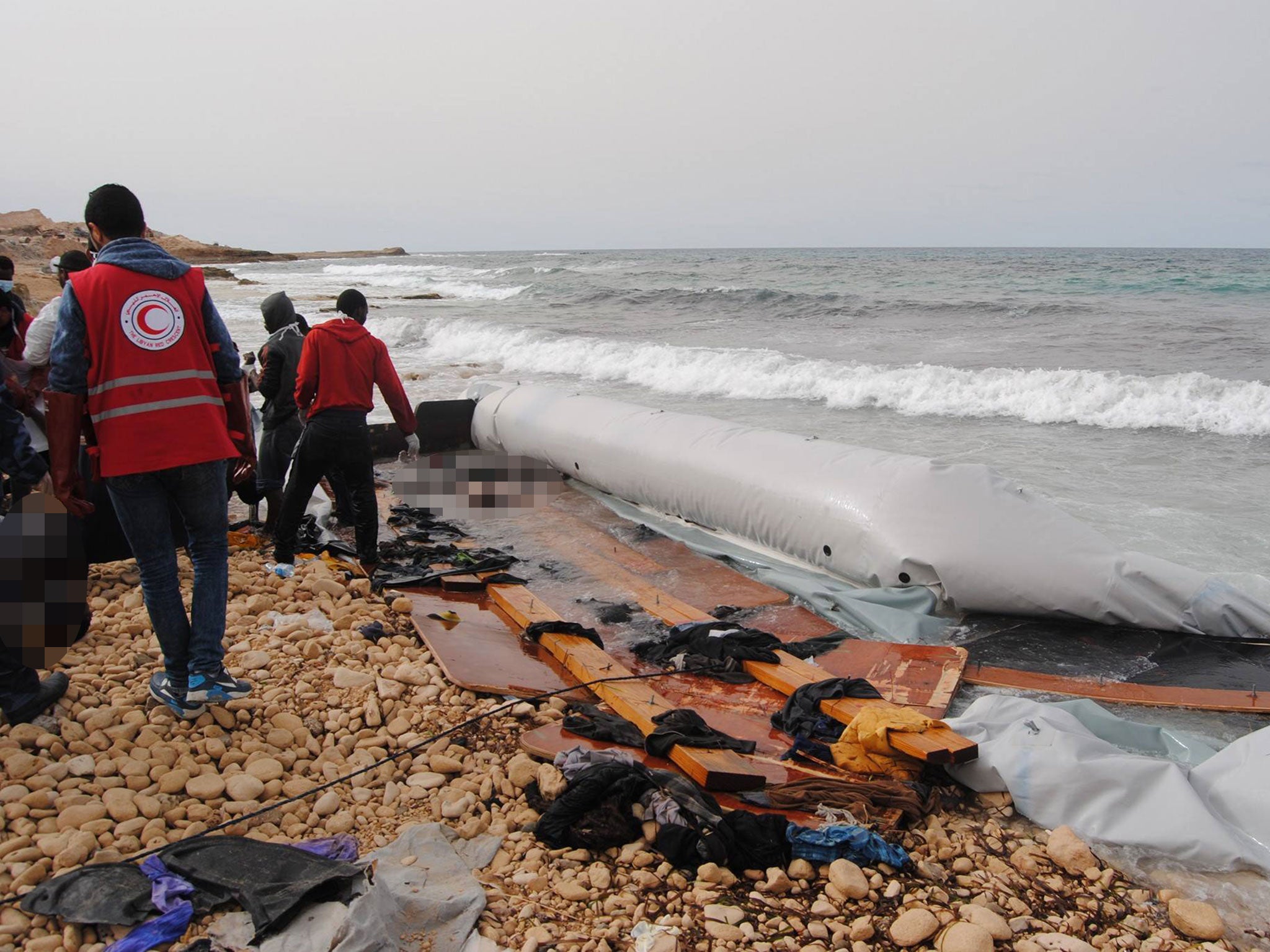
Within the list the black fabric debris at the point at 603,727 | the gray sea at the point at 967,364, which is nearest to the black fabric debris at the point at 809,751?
the black fabric debris at the point at 603,727

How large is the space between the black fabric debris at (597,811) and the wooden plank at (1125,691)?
203 cm

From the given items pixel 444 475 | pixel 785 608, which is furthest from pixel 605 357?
pixel 785 608

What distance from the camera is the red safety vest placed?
9.70 ft

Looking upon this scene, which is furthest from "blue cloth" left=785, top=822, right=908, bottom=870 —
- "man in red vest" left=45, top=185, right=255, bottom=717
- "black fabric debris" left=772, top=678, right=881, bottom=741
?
"man in red vest" left=45, top=185, right=255, bottom=717

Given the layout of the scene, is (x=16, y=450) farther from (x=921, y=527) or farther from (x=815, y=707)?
(x=921, y=527)

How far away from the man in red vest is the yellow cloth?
7.76 ft

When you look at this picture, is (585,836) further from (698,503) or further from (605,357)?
(605,357)

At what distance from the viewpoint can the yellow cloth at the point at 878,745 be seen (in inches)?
127

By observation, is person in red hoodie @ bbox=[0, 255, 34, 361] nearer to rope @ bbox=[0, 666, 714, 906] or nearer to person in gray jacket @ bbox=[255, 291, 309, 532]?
person in gray jacket @ bbox=[255, 291, 309, 532]

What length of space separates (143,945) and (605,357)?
49.6 feet

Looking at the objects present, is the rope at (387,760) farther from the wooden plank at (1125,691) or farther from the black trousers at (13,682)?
the wooden plank at (1125,691)

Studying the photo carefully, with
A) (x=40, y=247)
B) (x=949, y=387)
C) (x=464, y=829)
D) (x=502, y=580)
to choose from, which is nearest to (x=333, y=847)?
(x=464, y=829)

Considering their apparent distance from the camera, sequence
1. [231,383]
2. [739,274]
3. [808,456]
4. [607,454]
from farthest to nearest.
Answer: [739,274]
[607,454]
[808,456]
[231,383]

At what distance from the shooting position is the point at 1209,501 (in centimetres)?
727
